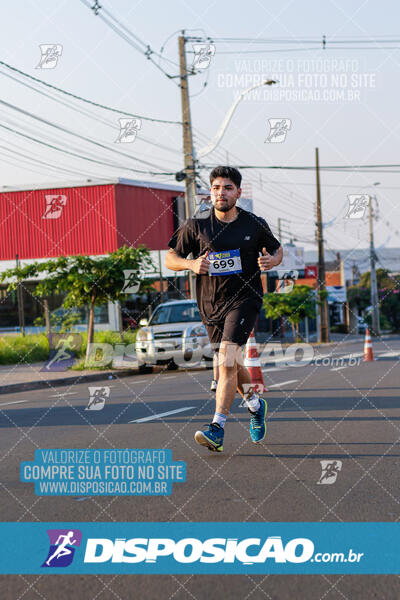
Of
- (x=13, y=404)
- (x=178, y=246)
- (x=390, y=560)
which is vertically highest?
(x=178, y=246)

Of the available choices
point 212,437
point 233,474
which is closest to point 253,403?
point 212,437

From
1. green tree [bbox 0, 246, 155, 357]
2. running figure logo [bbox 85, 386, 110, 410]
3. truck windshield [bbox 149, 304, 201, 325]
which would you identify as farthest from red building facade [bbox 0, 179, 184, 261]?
running figure logo [bbox 85, 386, 110, 410]

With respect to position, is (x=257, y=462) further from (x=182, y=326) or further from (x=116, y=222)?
(x=116, y=222)

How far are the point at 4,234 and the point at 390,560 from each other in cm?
3801

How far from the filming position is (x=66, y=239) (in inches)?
1519

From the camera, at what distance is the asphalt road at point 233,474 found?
3.24 m

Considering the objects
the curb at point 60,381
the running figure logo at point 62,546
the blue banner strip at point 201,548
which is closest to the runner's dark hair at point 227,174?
the blue banner strip at point 201,548

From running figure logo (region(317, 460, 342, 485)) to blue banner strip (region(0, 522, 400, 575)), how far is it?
99cm

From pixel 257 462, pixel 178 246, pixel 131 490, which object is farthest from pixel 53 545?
pixel 178 246

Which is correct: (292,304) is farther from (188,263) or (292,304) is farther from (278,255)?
(188,263)

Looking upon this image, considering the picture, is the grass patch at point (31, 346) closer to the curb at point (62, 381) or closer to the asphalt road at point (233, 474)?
the curb at point (62, 381)

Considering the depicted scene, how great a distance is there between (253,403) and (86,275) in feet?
42.1

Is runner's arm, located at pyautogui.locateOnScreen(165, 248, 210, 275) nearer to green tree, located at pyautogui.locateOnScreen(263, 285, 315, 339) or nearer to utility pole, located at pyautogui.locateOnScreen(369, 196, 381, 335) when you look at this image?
green tree, located at pyautogui.locateOnScreen(263, 285, 315, 339)

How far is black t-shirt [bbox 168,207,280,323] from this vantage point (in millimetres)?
5902
